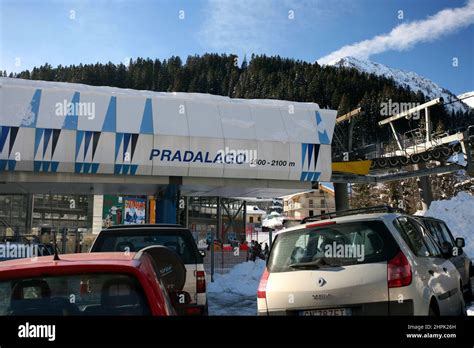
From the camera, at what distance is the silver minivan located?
4133 mm

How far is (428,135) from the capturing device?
2398cm

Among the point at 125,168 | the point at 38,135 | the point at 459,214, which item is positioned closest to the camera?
the point at 38,135

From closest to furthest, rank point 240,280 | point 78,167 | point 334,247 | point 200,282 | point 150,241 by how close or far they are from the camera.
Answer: point 334,247 → point 200,282 → point 150,241 → point 240,280 → point 78,167

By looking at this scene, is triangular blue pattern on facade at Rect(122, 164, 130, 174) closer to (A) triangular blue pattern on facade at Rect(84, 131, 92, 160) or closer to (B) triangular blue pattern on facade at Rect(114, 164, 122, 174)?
(B) triangular blue pattern on facade at Rect(114, 164, 122, 174)

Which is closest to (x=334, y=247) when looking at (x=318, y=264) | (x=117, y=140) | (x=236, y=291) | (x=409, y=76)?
(x=318, y=264)

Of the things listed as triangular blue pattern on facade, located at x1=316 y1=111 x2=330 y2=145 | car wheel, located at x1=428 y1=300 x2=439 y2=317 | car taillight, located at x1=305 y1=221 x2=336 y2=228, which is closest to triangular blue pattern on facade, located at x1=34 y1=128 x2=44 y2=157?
triangular blue pattern on facade, located at x1=316 y1=111 x2=330 y2=145

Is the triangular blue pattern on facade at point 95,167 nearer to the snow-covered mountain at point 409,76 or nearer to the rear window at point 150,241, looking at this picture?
the snow-covered mountain at point 409,76

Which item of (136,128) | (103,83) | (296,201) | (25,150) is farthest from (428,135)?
(296,201)

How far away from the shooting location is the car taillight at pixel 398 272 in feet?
13.5

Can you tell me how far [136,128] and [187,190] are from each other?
478cm

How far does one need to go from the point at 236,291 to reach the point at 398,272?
8.83m

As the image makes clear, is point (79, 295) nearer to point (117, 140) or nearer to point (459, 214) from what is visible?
point (117, 140)

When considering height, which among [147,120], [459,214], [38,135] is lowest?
[459,214]

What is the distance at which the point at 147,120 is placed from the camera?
17891 mm
